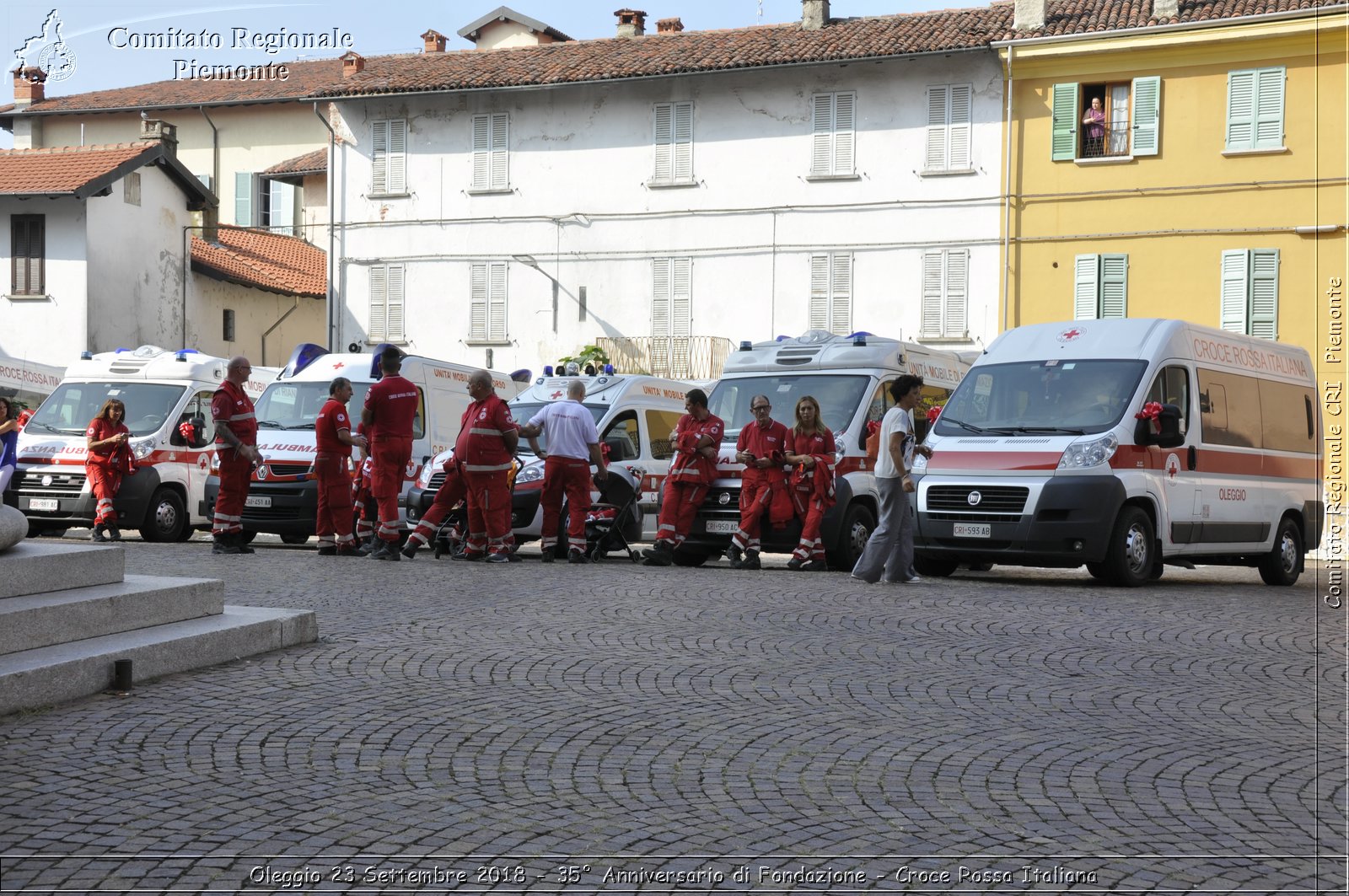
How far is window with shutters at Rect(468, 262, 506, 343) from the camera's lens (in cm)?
3391

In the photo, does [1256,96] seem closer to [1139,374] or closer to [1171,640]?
[1139,374]

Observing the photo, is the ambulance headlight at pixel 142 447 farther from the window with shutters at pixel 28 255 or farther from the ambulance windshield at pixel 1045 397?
the window with shutters at pixel 28 255

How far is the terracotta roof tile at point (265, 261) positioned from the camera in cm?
4000

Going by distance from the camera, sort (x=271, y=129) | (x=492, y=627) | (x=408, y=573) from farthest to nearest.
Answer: (x=271, y=129), (x=408, y=573), (x=492, y=627)

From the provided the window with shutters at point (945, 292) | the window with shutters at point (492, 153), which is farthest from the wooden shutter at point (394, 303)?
the window with shutters at point (945, 292)

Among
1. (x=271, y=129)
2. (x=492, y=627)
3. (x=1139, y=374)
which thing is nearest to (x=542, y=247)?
(x=271, y=129)

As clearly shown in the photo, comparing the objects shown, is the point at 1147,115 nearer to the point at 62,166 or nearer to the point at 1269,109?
the point at 1269,109

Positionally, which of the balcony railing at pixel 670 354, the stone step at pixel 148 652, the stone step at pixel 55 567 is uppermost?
the balcony railing at pixel 670 354

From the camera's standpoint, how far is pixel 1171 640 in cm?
966

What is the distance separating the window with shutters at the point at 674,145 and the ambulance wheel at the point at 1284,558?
1796 cm

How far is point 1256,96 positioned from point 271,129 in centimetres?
2955

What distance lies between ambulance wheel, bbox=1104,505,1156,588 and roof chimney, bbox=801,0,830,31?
21701mm

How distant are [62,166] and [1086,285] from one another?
73.2 feet

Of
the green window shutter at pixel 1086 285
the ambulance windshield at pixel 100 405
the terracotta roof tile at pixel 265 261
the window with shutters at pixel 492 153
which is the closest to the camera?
the ambulance windshield at pixel 100 405
